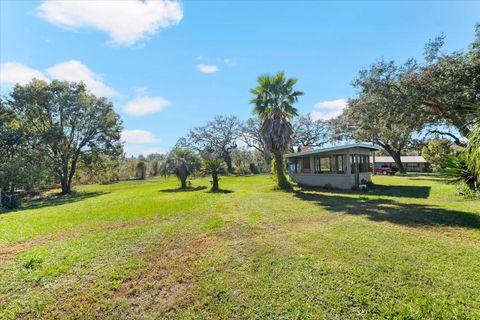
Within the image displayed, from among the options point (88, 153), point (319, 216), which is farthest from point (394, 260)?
point (88, 153)

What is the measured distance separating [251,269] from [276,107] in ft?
40.8

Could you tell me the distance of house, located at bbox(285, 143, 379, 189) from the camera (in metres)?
15.6

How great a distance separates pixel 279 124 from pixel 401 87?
692 centimetres

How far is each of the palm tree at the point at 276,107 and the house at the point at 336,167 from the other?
338 centimetres

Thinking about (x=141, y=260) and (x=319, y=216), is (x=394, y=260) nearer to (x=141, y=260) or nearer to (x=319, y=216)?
(x=319, y=216)

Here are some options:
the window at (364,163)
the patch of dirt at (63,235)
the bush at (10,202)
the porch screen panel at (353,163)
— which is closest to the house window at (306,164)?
the porch screen panel at (353,163)

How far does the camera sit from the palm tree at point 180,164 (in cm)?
1991

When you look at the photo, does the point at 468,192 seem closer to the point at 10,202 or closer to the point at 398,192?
the point at 398,192

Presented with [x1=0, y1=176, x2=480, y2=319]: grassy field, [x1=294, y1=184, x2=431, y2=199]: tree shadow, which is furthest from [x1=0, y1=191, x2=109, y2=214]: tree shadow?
[x1=294, y1=184, x2=431, y2=199]: tree shadow

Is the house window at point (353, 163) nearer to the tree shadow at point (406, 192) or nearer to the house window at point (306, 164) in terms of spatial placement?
the tree shadow at point (406, 192)

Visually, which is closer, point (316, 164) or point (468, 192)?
point (468, 192)

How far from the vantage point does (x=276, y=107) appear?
15.2 m

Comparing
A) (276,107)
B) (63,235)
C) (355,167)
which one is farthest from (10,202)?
(355,167)

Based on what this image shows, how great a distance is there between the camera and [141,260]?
15.9ft
